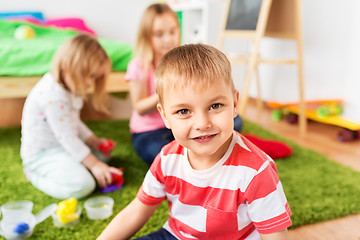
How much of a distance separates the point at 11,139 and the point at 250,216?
1.62 metres

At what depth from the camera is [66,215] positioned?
1.07 meters

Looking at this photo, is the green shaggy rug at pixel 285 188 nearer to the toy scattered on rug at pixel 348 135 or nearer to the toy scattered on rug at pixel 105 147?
the toy scattered on rug at pixel 105 147

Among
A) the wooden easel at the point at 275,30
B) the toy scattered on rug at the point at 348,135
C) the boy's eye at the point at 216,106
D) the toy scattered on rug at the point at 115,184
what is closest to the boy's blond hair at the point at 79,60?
the toy scattered on rug at the point at 115,184

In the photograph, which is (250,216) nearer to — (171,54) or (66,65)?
(171,54)

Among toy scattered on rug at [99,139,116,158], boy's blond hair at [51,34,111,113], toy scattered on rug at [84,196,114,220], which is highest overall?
boy's blond hair at [51,34,111,113]

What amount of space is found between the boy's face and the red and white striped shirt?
0.22 ft

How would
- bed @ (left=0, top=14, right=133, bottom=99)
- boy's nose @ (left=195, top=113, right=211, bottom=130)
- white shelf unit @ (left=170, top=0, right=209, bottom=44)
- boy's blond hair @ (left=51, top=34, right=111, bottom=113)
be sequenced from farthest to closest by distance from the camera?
white shelf unit @ (left=170, top=0, right=209, bottom=44) < bed @ (left=0, top=14, right=133, bottom=99) < boy's blond hair @ (left=51, top=34, right=111, bottom=113) < boy's nose @ (left=195, top=113, right=211, bottom=130)

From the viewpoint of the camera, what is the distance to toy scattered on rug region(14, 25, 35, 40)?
2.24m

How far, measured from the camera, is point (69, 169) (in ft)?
4.28

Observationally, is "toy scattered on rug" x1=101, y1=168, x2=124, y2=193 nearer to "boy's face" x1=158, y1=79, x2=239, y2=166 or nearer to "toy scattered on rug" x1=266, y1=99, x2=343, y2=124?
"boy's face" x1=158, y1=79, x2=239, y2=166

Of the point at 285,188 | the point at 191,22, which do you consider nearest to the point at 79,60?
the point at 285,188

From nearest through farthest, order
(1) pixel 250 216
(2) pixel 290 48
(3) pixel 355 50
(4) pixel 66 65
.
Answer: (1) pixel 250 216
(4) pixel 66 65
(3) pixel 355 50
(2) pixel 290 48

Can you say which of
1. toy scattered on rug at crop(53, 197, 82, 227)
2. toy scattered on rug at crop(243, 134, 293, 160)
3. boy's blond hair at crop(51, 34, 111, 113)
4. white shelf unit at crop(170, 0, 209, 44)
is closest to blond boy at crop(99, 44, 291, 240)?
toy scattered on rug at crop(53, 197, 82, 227)

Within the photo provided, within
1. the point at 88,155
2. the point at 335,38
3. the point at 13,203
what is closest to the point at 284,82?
the point at 335,38
